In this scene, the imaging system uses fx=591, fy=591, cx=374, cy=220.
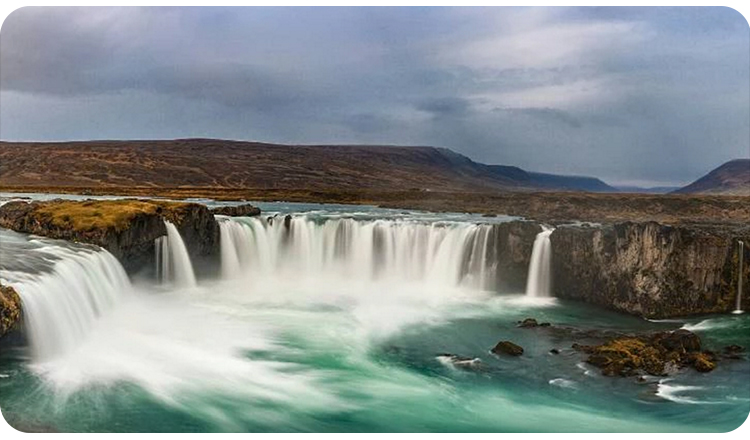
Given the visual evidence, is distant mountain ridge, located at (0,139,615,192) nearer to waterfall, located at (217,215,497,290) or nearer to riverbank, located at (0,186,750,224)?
riverbank, located at (0,186,750,224)

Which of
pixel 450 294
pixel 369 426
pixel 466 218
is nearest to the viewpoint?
pixel 369 426

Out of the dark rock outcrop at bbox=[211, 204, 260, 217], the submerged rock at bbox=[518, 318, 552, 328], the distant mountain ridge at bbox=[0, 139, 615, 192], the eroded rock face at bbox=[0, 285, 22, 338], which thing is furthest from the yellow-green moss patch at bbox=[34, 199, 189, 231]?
the submerged rock at bbox=[518, 318, 552, 328]

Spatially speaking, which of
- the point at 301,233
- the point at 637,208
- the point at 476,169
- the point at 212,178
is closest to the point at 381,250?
the point at 301,233

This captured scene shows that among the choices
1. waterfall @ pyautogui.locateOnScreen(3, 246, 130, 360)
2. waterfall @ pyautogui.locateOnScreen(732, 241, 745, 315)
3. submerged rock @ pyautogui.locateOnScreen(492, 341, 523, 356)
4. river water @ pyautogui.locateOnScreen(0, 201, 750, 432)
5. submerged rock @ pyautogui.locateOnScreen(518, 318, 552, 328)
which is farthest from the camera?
waterfall @ pyautogui.locateOnScreen(732, 241, 745, 315)

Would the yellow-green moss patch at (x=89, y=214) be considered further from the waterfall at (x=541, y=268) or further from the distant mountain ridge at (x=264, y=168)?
the waterfall at (x=541, y=268)

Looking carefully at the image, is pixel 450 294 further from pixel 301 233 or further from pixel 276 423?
pixel 276 423
